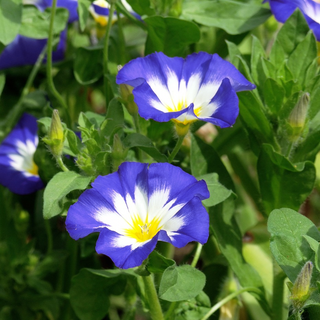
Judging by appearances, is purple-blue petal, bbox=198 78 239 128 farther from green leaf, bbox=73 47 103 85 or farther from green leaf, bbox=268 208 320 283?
green leaf, bbox=73 47 103 85

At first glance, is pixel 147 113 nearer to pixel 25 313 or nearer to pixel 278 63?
pixel 278 63

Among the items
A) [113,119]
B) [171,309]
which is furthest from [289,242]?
[113,119]

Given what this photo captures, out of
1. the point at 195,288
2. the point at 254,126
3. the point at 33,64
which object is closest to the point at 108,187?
the point at 195,288

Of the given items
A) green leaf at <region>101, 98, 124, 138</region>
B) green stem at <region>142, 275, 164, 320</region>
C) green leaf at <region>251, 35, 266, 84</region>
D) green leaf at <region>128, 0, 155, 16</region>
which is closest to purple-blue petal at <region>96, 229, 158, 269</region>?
green stem at <region>142, 275, 164, 320</region>

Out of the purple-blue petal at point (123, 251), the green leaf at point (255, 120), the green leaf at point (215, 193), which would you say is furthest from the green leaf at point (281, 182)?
the purple-blue petal at point (123, 251)

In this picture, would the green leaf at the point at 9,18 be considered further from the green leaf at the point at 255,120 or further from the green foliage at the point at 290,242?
the green foliage at the point at 290,242

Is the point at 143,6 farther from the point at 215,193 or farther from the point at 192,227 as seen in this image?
the point at 192,227
